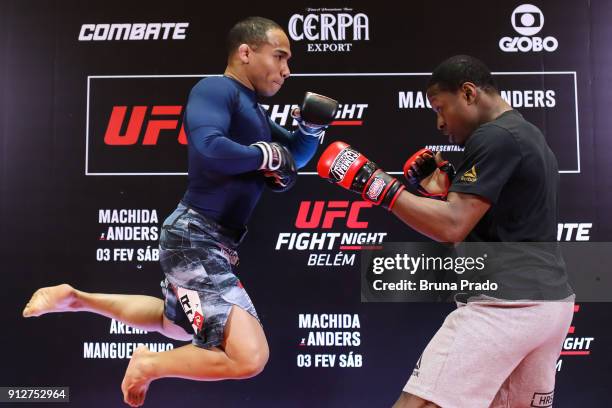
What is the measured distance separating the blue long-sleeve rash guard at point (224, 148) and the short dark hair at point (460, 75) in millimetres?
820

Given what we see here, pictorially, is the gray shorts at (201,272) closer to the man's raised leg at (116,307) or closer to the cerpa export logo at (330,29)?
the man's raised leg at (116,307)

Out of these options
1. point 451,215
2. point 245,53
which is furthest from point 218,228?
point 451,215

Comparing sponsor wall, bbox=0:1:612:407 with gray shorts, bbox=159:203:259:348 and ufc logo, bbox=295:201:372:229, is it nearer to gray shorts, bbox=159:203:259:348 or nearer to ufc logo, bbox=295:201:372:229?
ufc logo, bbox=295:201:372:229

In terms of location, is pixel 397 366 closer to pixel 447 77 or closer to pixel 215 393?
pixel 215 393

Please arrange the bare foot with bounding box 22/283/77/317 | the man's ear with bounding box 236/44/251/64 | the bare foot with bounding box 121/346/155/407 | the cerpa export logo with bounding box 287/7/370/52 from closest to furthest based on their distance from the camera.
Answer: the bare foot with bounding box 121/346/155/407, the man's ear with bounding box 236/44/251/64, the bare foot with bounding box 22/283/77/317, the cerpa export logo with bounding box 287/7/370/52

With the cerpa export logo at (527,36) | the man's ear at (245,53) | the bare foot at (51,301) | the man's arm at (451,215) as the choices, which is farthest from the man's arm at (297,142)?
the cerpa export logo at (527,36)

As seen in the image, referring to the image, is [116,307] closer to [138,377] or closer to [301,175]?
[138,377]

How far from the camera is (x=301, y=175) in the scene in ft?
14.9

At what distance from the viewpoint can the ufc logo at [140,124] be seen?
15.0 ft

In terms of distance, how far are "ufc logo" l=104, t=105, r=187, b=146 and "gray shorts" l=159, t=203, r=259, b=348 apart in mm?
1537

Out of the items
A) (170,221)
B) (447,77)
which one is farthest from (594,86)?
(170,221)

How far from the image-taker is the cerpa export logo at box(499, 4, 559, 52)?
178 inches

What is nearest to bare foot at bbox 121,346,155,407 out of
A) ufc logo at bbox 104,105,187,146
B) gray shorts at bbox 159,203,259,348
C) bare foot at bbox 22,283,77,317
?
gray shorts at bbox 159,203,259,348

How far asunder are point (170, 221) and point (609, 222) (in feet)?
9.49
